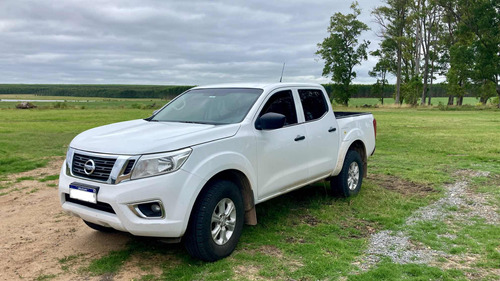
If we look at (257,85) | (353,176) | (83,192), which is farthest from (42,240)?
(353,176)

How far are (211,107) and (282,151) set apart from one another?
1036 millimetres

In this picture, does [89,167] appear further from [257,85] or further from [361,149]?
[361,149]

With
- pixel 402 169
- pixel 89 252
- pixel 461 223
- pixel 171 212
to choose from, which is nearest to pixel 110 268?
pixel 89 252

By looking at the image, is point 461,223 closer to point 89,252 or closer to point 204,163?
point 204,163

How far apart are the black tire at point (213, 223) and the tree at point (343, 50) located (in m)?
53.9

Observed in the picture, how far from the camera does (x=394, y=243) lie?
461 centimetres

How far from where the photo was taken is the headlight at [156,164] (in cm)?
354

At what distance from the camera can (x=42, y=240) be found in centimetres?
471

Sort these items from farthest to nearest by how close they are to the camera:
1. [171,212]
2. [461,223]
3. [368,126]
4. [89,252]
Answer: [368,126], [461,223], [89,252], [171,212]

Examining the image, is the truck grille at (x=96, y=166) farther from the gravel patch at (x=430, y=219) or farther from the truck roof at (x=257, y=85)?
the gravel patch at (x=430, y=219)

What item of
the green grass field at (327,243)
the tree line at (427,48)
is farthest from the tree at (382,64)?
the green grass field at (327,243)

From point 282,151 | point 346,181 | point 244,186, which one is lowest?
point 346,181

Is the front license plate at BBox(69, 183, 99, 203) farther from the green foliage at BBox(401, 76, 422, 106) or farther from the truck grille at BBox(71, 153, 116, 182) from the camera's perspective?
the green foliage at BBox(401, 76, 422, 106)

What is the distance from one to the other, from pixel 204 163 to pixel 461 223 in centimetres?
372
